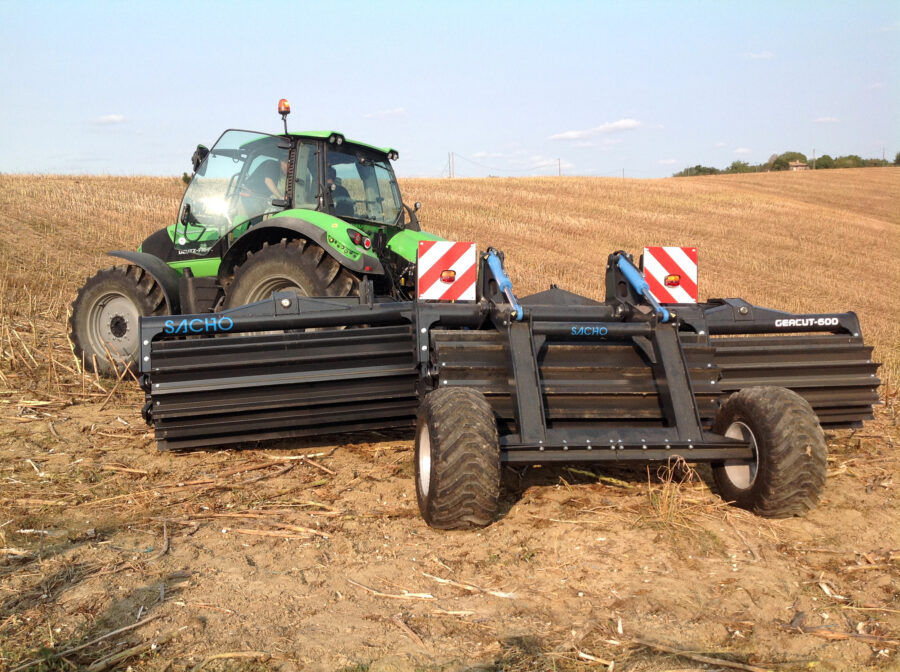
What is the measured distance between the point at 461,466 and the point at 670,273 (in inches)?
98.8

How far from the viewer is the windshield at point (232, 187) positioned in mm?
6348

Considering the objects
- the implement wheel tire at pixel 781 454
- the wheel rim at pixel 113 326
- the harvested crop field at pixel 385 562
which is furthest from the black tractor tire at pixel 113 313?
the implement wheel tire at pixel 781 454

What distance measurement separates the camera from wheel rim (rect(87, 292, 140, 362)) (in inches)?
264

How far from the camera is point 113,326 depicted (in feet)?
22.2

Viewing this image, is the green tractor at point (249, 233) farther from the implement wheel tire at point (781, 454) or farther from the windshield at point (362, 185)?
the implement wheel tire at point (781, 454)

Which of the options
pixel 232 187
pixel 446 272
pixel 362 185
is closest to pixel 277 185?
pixel 232 187

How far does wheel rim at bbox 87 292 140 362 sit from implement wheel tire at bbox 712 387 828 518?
518 centimetres

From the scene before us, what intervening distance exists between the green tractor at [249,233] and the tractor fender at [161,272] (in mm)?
10

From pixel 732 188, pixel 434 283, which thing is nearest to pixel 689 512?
pixel 434 283

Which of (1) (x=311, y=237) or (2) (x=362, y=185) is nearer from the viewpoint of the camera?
(1) (x=311, y=237)

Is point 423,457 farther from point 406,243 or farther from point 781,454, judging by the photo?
point 406,243

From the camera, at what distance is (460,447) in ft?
10.7

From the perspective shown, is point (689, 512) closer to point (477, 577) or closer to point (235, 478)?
point (477, 577)

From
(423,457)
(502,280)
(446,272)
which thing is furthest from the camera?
(446,272)
